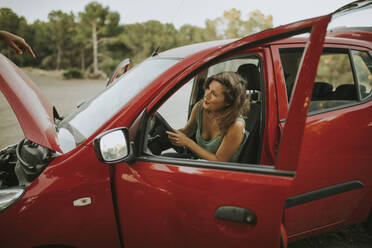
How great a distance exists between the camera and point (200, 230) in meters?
1.22

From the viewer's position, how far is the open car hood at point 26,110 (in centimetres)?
133

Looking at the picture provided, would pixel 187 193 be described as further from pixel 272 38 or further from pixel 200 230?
pixel 272 38

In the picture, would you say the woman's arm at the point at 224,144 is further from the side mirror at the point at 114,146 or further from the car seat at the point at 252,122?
the side mirror at the point at 114,146

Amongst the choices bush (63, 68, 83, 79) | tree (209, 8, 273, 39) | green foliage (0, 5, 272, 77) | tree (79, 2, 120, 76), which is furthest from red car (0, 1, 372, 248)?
tree (79, 2, 120, 76)

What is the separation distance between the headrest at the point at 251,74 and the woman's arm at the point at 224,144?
641 millimetres

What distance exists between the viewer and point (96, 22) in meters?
27.5

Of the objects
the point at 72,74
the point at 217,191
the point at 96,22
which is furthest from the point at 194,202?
the point at 96,22

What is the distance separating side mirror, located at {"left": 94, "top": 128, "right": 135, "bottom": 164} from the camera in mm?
1155

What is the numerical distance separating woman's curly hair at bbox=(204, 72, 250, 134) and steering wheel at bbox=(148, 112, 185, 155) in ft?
1.83

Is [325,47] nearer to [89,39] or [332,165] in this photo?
[332,165]

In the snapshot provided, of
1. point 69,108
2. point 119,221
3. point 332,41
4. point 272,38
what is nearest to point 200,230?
point 119,221

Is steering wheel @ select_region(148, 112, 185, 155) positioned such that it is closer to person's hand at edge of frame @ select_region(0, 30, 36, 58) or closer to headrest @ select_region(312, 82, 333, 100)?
person's hand at edge of frame @ select_region(0, 30, 36, 58)

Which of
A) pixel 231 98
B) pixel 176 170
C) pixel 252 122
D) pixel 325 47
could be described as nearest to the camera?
pixel 176 170

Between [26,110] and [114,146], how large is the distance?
1.79 ft
